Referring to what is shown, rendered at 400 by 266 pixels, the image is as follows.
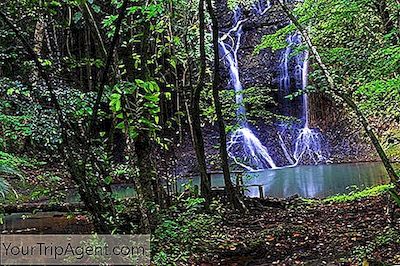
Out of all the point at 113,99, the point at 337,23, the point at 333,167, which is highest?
the point at 337,23

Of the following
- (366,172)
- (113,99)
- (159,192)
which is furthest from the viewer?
(366,172)

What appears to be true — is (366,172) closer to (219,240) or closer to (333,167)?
(333,167)

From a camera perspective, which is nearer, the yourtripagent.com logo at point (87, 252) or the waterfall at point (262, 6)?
the yourtripagent.com logo at point (87, 252)

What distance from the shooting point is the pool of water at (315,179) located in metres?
11.8

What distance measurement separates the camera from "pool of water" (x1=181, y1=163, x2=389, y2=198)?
11758 millimetres

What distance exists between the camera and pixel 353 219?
608 cm

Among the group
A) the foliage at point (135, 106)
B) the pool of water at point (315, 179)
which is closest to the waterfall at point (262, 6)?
the pool of water at point (315, 179)

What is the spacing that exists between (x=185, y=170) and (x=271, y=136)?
4459 mm

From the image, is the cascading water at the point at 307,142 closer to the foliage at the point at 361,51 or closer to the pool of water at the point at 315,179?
the pool of water at the point at 315,179

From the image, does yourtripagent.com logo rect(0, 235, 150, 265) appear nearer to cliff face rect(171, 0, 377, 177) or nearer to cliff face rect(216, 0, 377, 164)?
cliff face rect(171, 0, 377, 177)

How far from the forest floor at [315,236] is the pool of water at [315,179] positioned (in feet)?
10.3

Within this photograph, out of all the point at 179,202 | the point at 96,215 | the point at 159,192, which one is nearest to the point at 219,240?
the point at 159,192

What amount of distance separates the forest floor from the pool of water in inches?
123

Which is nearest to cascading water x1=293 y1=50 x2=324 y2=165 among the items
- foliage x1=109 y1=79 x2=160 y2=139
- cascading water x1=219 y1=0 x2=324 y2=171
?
cascading water x1=219 y1=0 x2=324 y2=171
